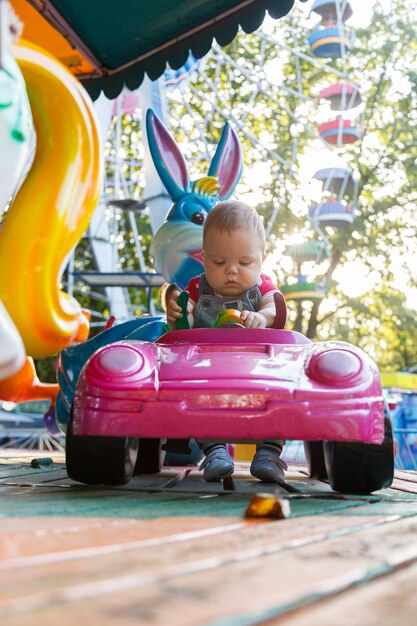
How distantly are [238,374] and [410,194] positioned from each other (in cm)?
1528

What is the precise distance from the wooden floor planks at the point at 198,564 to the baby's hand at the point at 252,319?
3.18 ft

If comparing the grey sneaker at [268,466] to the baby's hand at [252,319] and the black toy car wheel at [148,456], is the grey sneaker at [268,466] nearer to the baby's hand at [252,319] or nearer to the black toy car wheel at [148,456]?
the baby's hand at [252,319]

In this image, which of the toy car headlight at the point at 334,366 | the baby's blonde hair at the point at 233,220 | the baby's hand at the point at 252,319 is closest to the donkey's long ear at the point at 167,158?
the baby's blonde hair at the point at 233,220

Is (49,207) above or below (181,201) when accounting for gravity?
below

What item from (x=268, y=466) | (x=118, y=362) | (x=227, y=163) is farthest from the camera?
(x=227, y=163)

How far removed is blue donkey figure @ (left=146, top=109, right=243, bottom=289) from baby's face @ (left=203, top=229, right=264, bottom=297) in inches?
48.3

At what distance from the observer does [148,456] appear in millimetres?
3020

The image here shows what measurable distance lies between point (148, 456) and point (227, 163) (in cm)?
199

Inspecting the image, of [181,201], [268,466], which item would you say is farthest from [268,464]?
[181,201]

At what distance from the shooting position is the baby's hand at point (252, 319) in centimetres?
273

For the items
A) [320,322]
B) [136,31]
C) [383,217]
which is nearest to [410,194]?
[383,217]

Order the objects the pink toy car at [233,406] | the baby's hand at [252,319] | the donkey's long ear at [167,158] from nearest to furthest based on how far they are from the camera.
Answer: the pink toy car at [233,406]
the baby's hand at [252,319]
the donkey's long ear at [167,158]

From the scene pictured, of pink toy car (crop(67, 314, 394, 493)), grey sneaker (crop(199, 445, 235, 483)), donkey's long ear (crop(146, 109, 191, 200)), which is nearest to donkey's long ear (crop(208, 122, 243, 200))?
donkey's long ear (crop(146, 109, 191, 200))

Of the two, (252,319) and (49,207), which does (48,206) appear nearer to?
(49,207)
